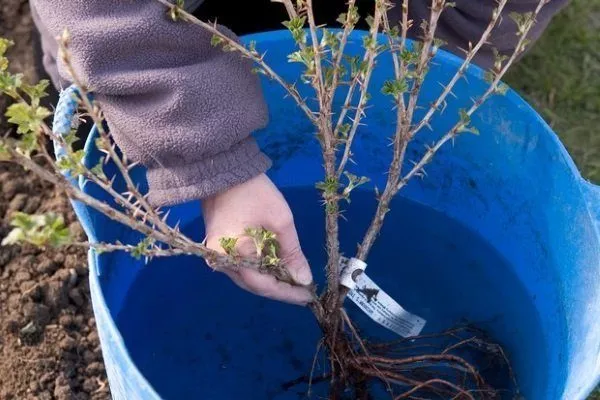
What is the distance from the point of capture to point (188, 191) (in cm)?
99

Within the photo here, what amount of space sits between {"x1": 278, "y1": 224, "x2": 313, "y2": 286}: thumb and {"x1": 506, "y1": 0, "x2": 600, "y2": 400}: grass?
97 centimetres

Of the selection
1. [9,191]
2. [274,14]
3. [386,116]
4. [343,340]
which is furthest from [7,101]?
[343,340]

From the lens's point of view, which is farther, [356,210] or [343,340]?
[356,210]

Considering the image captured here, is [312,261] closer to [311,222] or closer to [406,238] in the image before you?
[311,222]

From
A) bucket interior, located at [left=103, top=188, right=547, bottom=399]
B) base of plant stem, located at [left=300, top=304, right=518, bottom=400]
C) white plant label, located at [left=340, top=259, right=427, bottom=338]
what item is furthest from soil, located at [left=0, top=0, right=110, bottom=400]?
white plant label, located at [left=340, top=259, right=427, bottom=338]

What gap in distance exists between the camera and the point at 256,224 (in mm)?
1018

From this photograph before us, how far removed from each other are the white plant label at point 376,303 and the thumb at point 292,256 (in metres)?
0.09

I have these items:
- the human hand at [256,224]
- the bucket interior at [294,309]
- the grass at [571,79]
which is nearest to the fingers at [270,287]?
the human hand at [256,224]

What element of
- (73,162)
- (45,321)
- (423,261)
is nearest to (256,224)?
(73,162)

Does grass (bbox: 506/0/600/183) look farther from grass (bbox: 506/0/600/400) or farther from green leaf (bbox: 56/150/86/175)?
green leaf (bbox: 56/150/86/175)

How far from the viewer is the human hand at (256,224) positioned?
1.01 metres

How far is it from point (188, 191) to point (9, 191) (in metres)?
0.72

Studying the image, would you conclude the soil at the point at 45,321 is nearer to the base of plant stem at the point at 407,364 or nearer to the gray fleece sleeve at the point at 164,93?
the base of plant stem at the point at 407,364

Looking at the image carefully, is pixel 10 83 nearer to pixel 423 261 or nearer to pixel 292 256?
pixel 292 256
